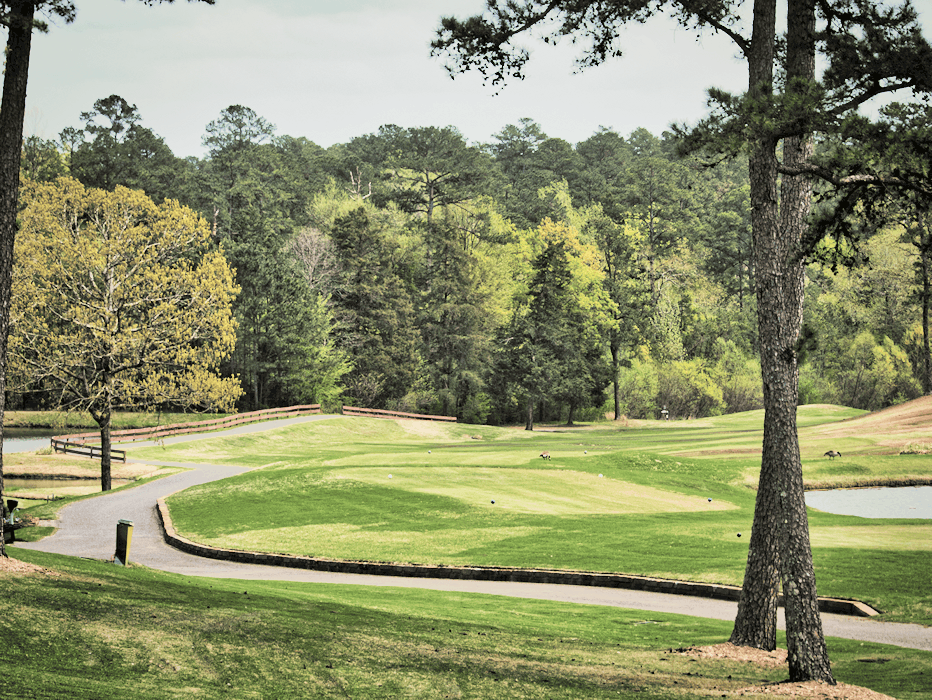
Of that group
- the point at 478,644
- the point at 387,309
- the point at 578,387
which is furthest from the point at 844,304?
the point at 478,644

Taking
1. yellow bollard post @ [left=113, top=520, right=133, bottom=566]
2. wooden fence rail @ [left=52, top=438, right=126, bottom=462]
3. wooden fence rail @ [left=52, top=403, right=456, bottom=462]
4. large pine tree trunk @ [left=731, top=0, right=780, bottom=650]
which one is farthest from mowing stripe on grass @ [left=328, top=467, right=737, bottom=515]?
wooden fence rail @ [left=52, top=403, right=456, bottom=462]

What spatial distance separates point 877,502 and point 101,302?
99.3ft

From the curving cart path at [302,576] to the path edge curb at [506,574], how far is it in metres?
0.22

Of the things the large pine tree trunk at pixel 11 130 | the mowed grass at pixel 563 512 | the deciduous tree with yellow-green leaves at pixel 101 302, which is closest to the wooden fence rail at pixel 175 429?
the mowed grass at pixel 563 512

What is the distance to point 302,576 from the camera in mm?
18875

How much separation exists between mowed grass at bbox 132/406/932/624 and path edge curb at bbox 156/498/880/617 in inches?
19.4

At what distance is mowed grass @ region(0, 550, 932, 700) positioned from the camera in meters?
A: 7.87

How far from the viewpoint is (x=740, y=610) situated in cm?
1219

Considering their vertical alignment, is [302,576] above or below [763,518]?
below

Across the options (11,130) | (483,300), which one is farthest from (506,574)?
(483,300)

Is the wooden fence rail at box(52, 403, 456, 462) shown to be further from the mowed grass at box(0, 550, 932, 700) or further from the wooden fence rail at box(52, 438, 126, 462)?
the mowed grass at box(0, 550, 932, 700)

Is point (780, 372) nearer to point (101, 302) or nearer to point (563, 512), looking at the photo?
point (563, 512)

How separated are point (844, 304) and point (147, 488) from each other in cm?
5258

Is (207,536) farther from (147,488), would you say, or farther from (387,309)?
(387,309)
